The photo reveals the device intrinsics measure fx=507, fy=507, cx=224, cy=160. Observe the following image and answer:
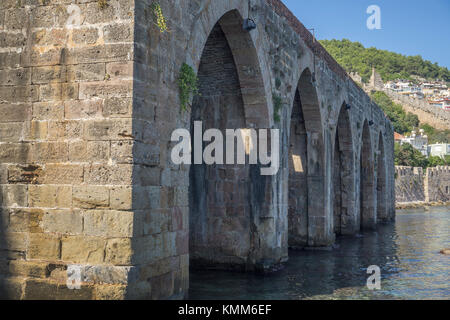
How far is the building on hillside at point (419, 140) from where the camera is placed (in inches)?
3012

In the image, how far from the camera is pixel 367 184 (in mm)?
20438

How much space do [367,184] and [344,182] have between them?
449cm

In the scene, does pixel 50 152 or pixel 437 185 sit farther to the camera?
pixel 437 185

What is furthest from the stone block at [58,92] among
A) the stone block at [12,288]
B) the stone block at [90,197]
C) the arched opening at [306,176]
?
the arched opening at [306,176]

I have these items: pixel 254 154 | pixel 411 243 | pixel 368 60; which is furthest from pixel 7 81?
pixel 368 60

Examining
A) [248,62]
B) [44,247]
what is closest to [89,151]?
[44,247]

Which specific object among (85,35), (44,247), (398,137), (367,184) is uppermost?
(398,137)

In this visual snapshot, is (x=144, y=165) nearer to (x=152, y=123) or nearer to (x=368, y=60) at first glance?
(x=152, y=123)

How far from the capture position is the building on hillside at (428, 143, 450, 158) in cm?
8050

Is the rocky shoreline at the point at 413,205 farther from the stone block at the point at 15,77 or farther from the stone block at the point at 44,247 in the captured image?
the stone block at the point at 15,77

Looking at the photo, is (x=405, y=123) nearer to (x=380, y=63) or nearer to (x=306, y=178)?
(x=380, y=63)

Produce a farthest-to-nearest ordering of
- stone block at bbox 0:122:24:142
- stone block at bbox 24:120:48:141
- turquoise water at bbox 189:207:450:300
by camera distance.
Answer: turquoise water at bbox 189:207:450:300
stone block at bbox 0:122:24:142
stone block at bbox 24:120:48:141

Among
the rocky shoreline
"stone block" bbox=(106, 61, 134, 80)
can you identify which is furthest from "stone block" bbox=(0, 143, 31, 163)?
the rocky shoreline

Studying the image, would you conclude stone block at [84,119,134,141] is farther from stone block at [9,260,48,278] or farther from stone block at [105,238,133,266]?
stone block at [9,260,48,278]
